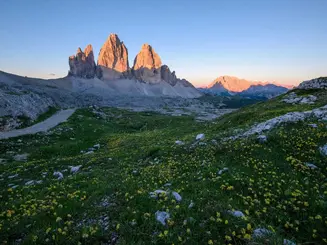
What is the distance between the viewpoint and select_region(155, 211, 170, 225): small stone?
7.64 m

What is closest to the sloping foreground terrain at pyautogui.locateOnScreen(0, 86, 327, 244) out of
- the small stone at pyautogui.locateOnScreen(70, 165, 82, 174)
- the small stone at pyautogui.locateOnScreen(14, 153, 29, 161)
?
the small stone at pyautogui.locateOnScreen(70, 165, 82, 174)

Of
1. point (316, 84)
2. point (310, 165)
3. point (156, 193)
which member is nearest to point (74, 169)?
point (156, 193)

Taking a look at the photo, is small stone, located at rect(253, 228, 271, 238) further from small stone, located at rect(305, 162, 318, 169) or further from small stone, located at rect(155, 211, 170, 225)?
small stone, located at rect(305, 162, 318, 169)

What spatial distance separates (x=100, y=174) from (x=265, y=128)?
1542 centimetres

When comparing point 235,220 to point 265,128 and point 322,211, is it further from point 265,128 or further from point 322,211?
point 265,128

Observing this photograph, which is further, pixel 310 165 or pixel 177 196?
pixel 310 165

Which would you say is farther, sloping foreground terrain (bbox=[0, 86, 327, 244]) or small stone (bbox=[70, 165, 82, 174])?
small stone (bbox=[70, 165, 82, 174])

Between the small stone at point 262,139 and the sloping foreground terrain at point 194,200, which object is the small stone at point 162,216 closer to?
the sloping foreground terrain at point 194,200

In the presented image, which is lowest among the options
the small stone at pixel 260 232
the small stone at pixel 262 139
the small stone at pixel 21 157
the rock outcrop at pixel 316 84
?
the small stone at pixel 21 157

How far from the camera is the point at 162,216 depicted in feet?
25.9

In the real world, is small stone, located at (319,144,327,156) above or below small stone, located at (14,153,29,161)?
above

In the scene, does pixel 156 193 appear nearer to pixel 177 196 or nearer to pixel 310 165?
pixel 177 196

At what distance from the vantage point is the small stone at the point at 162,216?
7.64 m

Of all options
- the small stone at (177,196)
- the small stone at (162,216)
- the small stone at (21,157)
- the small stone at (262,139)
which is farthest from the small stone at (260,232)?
the small stone at (21,157)
